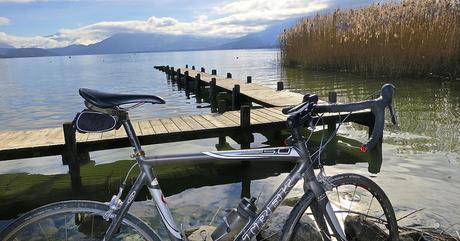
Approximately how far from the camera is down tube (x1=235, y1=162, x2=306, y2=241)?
95.3 inches

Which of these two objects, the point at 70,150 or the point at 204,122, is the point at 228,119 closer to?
the point at 204,122

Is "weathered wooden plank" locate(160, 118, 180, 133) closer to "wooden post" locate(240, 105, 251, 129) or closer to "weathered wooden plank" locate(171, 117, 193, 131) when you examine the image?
"weathered wooden plank" locate(171, 117, 193, 131)

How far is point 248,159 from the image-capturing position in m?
2.35

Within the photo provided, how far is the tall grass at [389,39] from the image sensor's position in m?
14.7

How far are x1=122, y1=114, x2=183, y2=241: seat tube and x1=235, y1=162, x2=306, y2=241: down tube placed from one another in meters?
0.41

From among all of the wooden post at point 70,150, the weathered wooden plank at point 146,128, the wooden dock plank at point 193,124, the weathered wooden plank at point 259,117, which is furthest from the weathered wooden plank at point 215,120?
the wooden post at point 70,150

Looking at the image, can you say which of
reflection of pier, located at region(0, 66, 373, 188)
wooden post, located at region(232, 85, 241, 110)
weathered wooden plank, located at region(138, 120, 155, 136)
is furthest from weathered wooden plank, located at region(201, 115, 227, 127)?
wooden post, located at region(232, 85, 241, 110)

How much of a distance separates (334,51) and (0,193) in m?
17.5

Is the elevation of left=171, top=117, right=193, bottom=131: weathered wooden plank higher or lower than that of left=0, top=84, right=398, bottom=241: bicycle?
lower

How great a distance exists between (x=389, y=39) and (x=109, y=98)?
646 inches

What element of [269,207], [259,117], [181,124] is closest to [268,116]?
[259,117]

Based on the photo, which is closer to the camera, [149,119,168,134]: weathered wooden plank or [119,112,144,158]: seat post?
[119,112,144,158]: seat post

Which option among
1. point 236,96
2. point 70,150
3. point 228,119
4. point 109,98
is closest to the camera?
point 109,98

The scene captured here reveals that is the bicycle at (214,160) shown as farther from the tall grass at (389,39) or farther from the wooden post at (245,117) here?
the tall grass at (389,39)
